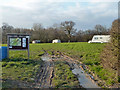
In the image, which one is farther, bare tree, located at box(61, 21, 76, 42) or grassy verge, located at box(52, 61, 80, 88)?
bare tree, located at box(61, 21, 76, 42)

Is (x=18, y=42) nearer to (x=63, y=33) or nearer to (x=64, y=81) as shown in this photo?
(x=64, y=81)

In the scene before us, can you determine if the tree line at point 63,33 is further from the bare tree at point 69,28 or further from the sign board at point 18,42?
the sign board at point 18,42

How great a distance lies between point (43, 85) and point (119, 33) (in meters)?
4.98

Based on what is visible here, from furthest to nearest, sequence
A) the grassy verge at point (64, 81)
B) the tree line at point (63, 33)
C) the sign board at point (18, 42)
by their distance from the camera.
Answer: the tree line at point (63, 33) < the sign board at point (18, 42) < the grassy verge at point (64, 81)

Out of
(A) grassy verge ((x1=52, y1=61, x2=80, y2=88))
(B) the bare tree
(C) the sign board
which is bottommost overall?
(A) grassy verge ((x1=52, y1=61, x2=80, y2=88))

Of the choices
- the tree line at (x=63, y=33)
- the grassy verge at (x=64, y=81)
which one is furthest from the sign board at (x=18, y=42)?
the tree line at (x=63, y=33)

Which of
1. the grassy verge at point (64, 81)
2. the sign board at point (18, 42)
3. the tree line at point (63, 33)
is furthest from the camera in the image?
the tree line at point (63, 33)

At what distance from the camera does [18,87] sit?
636 cm

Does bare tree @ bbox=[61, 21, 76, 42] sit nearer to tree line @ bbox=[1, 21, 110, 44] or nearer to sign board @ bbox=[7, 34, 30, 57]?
tree line @ bbox=[1, 21, 110, 44]

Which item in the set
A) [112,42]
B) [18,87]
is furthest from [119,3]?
[18,87]

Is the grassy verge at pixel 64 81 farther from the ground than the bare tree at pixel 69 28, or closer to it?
closer to it

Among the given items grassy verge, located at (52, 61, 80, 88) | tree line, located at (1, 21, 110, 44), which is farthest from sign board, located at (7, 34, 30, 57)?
tree line, located at (1, 21, 110, 44)

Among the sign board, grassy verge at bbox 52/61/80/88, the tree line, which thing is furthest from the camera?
the tree line

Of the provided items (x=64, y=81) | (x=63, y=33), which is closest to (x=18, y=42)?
(x=64, y=81)
